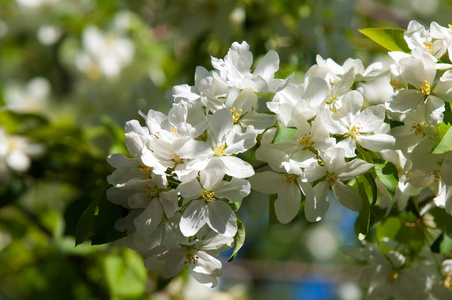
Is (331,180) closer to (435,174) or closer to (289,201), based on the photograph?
(289,201)

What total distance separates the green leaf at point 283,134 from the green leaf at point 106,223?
14.2 inches

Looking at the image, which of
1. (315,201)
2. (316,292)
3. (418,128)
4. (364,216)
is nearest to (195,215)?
(315,201)

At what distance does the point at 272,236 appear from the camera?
4125 millimetres

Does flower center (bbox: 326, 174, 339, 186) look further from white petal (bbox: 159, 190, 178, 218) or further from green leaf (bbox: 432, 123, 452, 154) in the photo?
white petal (bbox: 159, 190, 178, 218)

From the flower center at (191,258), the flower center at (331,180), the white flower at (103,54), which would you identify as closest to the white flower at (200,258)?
the flower center at (191,258)

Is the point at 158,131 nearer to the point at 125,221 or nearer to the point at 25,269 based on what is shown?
the point at 125,221

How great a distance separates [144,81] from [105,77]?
0.75 metres

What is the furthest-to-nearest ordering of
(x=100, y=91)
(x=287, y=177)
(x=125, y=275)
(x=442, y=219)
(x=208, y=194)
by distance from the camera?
(x=100, y=91), (x=125, y=275), (x=442, y=219), (x=287, y=177), (x=208, y=194)

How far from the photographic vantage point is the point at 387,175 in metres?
1.14

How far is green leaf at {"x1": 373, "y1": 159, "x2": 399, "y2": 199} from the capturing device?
1118mm

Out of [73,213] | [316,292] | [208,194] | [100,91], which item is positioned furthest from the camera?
[316,292]

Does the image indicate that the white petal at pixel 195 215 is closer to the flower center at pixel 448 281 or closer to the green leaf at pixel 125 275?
the flower center at pixel 448 281

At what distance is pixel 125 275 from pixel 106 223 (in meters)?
0.84

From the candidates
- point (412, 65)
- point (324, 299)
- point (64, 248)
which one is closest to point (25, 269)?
point (64, 248)
